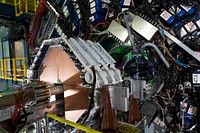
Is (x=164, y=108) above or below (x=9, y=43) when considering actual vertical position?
below

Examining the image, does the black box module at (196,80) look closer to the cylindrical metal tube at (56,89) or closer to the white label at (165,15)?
the white label at (165,15)

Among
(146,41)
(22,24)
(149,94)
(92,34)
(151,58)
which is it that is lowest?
(149,94)

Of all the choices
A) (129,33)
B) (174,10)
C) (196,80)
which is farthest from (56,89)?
(174,10)

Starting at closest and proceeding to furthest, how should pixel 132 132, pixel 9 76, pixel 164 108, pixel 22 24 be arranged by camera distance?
1. pixel 132 132
2. pixel 164 108
3. pixel 22 24
4. pixel 9 76

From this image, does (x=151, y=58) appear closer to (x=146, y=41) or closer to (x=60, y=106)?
(x=146, y=41)

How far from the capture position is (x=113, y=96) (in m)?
1.61

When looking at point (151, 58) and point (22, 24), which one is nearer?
point (151, 58)

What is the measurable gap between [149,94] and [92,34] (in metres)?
1.47

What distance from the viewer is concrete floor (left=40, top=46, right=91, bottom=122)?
1.76 metres

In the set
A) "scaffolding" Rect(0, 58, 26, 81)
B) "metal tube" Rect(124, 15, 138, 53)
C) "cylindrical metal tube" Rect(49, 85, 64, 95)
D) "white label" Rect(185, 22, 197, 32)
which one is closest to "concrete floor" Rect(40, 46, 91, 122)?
"cylindrical metal tube" Rect(49, 85, 64, 95)

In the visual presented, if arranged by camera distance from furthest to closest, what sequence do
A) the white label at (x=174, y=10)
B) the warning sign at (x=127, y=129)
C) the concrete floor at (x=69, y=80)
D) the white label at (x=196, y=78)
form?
the white label at (x=174, y=10)
the white label at (x=196, y=78)
the concrete floor at (x=69, y=80)
the warning sign at (x=127, y=129)

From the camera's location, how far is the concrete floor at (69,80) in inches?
69.2

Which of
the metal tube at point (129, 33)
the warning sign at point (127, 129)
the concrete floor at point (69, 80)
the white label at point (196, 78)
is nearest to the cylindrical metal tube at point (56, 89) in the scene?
the concrete floor at point (69, 80)

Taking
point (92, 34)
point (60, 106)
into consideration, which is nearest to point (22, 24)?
point (92, 34)
